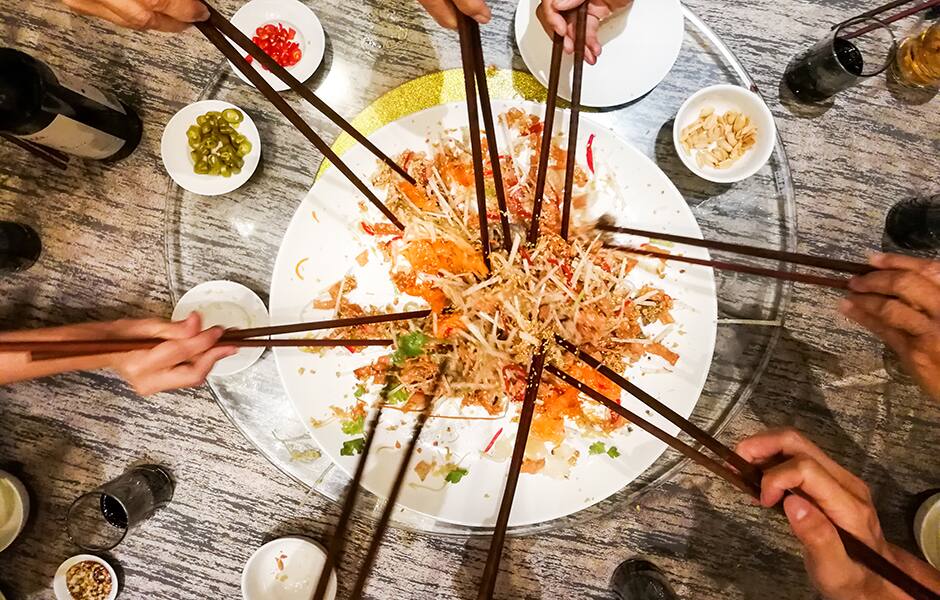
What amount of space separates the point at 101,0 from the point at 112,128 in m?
0.84

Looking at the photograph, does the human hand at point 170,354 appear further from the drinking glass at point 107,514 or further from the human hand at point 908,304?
the human hand at point 908,304

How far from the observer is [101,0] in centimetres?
136

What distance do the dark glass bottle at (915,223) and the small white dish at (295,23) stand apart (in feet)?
6.63

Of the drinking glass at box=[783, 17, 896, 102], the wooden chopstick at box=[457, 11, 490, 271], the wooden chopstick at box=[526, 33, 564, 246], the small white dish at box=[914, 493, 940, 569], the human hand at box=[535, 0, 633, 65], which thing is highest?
the drinking glass at box=[783, 17, 896, 102]

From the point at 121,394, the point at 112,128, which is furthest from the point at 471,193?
the point at 121,394

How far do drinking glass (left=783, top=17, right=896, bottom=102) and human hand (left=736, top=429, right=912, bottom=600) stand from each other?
1202 millimetres

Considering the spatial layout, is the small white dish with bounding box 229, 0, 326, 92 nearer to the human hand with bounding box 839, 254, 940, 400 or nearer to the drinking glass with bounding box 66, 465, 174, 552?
the drinking glass with bounding box 66, 465, 174, 552

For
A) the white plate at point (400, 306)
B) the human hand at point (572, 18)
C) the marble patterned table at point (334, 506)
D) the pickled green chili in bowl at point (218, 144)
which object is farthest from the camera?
the marble patterned table at point (334, 506)

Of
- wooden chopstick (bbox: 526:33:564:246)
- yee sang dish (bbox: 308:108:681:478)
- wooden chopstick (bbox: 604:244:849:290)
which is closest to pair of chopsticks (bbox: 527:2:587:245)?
wooden chopstick (bbox: 526:33:564:246)

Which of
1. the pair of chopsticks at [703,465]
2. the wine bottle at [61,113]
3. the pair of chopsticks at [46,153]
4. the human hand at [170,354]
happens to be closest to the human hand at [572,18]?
the pair of chopsticks at [703,465]

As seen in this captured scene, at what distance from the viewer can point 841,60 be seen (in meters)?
2.06

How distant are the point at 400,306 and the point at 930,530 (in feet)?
6.06

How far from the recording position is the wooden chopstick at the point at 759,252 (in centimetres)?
145

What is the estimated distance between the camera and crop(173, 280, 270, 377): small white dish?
200 cm
